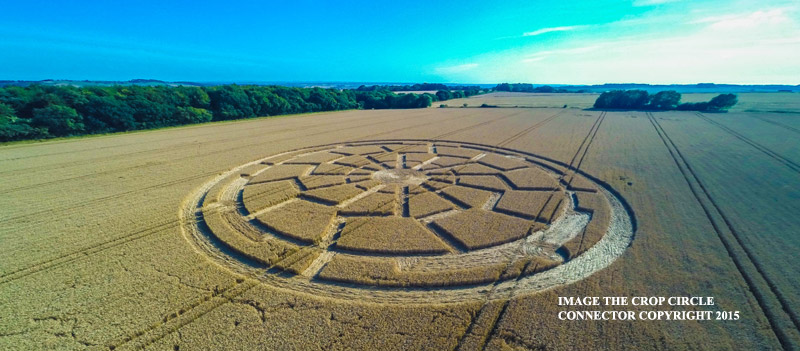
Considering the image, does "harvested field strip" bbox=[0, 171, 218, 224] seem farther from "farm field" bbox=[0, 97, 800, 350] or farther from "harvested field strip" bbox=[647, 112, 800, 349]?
"harvested field strip" bbox=[647, 112, 800, 349]

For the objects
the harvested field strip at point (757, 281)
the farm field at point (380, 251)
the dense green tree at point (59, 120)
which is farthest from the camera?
the dense green tree at point (59, 120)

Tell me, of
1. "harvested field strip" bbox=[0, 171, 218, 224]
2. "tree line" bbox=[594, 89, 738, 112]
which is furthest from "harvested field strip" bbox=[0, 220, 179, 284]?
"tree line" bbox=[594, 89, 738, 112]

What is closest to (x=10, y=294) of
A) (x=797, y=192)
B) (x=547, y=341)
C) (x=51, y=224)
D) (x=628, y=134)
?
(x=51, y=224)

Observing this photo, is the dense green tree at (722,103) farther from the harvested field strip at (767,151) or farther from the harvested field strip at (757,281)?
→ the harvested field strip at (757,281)

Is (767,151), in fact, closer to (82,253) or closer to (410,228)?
(410,228)

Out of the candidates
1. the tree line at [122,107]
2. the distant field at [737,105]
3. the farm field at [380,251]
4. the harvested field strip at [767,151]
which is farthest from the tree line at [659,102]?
the tree line at [122,107]

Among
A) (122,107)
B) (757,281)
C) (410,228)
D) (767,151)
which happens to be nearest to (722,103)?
(767,151)

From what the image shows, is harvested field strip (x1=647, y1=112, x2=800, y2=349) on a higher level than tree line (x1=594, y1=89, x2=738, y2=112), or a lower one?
lower
